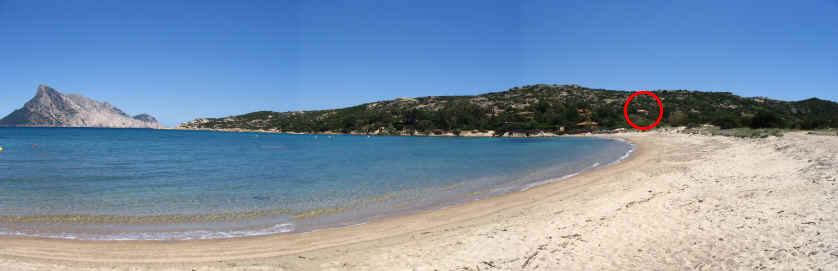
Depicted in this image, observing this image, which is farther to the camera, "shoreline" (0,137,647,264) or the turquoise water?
the turquoise water

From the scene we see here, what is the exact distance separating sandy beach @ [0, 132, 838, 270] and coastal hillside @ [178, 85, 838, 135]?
5827 centimetres

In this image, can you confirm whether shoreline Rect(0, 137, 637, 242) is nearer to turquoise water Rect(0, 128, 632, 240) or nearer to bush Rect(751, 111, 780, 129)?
turquoise water Rect(0, 128, 632, 240)

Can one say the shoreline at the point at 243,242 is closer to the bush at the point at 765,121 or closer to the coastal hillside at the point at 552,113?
the bush at the point at 765,121

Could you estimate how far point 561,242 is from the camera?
6055mm

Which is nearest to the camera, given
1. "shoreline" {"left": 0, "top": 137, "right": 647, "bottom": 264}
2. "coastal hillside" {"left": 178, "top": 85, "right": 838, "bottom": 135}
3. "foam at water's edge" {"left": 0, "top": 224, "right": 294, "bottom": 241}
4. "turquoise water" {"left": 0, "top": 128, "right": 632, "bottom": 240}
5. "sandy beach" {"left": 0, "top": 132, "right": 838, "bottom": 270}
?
"sandy beach" {"left": 0, "top": 132, "right": 838, "bottom": 270}

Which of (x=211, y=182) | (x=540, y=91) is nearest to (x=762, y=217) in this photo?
(x=211, y=182)

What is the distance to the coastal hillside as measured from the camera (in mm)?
82312

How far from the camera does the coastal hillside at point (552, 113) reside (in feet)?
270

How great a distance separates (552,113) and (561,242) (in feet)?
307

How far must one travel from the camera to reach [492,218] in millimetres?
8703

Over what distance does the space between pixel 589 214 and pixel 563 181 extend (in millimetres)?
6816

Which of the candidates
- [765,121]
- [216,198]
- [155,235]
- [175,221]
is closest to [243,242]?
[155,235]

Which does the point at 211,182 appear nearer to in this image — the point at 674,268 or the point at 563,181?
the point at 563,181

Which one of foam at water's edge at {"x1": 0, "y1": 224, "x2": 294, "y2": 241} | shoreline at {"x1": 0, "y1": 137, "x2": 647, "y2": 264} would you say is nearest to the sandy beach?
shoreline at {"x1": 0, "y1": 137, "x2": 647, "y2": 264}
